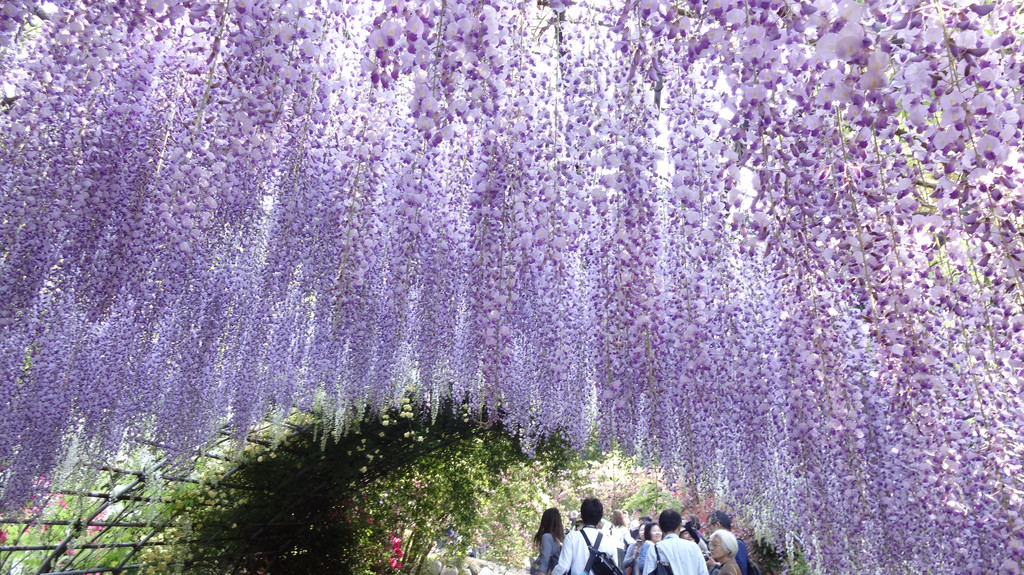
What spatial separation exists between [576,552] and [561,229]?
→ 8.49 feet

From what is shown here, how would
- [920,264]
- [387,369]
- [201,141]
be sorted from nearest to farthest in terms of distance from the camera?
[920,264] < [201,141] < [387,369]

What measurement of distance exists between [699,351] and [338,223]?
2213 mm

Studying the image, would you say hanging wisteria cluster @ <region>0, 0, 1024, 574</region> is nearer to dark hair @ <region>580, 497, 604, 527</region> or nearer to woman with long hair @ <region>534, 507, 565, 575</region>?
dark hair @ <region>580, 497, 604, 527</region>

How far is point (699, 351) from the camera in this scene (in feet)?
10.6

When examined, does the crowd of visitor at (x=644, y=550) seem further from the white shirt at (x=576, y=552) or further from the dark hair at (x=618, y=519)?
the dark hair at (x=618, y=519)

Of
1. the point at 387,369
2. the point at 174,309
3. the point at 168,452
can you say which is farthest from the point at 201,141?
the point at 168,452

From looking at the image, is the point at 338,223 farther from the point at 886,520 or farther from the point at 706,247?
the point at 886,520

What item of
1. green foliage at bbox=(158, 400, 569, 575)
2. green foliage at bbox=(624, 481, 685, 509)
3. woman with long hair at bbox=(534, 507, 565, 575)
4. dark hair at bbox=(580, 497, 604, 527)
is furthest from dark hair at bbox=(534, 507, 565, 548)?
green foliage at bbox=(624, 481, 685, 509)

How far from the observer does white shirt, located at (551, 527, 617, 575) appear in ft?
14.1

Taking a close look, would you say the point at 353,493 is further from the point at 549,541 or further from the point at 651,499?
the point at 651,499

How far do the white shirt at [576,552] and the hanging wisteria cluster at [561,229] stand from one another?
2.43 feet

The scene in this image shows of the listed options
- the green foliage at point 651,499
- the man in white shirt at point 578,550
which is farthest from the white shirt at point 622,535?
the green foliage at point 651,499

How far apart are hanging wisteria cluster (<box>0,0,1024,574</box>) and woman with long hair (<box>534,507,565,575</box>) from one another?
33.6 inches

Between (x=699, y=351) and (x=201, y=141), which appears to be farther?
(x=699, y=351)
